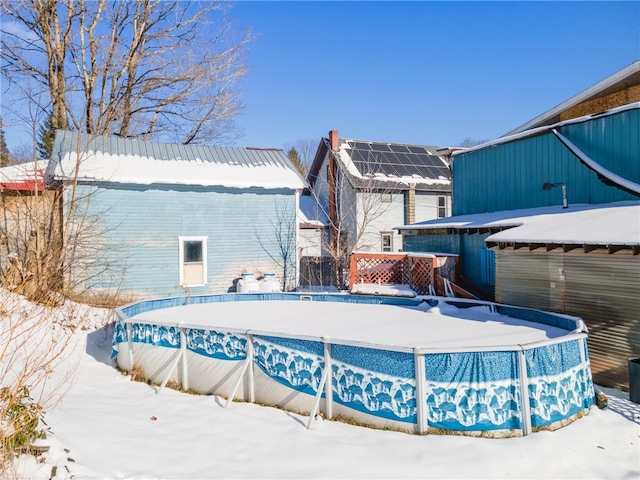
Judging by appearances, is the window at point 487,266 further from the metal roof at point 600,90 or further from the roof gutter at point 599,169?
the metal roof at point 600,90

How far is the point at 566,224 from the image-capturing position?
7.85 meters

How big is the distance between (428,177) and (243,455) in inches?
746

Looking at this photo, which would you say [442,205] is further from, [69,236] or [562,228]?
[69,236]

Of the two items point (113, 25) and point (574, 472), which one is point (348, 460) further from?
point (113, 25)

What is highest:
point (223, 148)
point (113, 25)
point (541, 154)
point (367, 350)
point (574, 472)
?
point (113, 25)

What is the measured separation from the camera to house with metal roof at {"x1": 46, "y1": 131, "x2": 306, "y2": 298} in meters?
11.9

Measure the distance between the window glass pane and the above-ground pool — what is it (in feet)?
17.8

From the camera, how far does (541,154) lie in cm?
1106

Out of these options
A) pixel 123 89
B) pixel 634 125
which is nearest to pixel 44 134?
pixel 123 89

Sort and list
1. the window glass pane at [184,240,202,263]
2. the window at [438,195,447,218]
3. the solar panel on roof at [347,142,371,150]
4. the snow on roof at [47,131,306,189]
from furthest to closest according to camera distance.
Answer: the solar panel on roof at [347,142,371,150]
the window at [438,195,447,218]
the window glass pane at [184,240,202,263]
the snow on roof at [47,131,306,189]

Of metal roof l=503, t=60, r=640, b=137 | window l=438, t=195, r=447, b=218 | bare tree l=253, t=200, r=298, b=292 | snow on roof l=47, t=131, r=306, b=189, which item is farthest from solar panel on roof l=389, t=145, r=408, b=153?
metal roof l=503, t=60, r=640, b=137

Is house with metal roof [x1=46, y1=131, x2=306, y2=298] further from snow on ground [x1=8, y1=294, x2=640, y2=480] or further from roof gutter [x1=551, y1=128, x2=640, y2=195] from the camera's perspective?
roof gutter [x1=551, y1=128, x2=640, y2=195]

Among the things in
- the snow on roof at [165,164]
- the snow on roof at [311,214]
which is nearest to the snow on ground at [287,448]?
the snow on roof at [165,164]

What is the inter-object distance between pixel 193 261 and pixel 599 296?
10.9m
